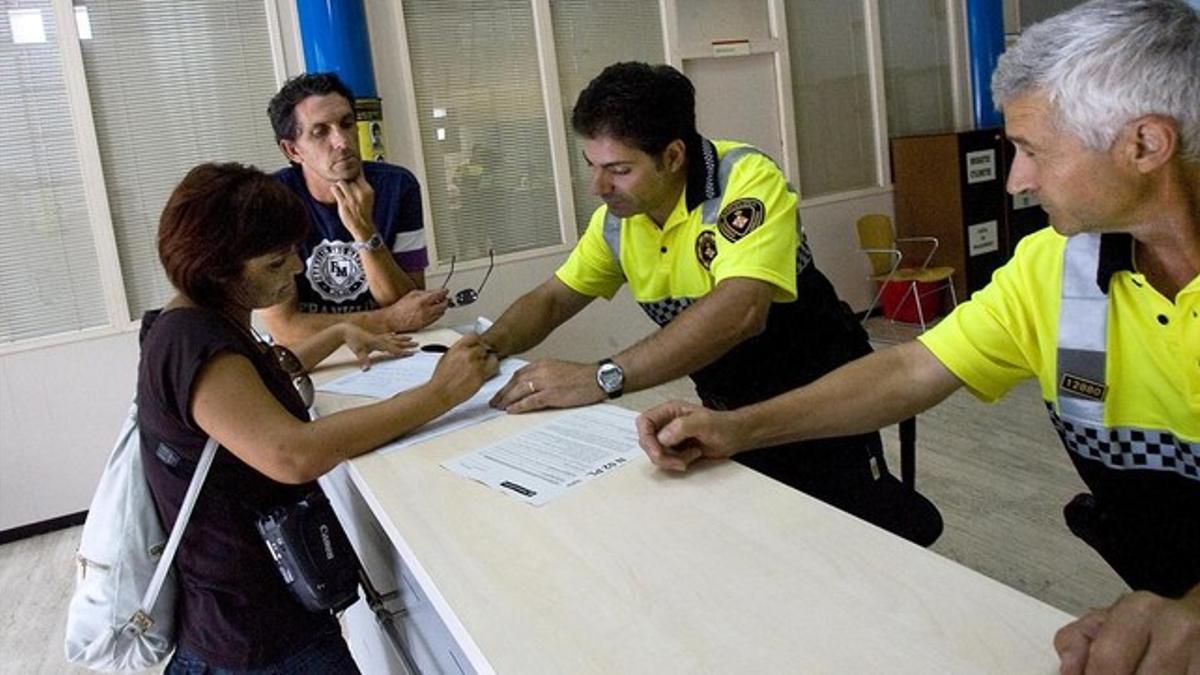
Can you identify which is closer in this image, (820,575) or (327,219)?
(820,575)

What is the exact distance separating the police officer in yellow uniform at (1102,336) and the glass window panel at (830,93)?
4.62m

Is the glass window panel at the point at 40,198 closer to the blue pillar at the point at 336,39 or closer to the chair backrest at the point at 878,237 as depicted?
the blue pillar at the point at 336,39

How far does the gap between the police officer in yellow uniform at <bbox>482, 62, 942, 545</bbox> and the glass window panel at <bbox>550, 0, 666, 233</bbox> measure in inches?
121

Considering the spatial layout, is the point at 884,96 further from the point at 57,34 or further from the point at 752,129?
the point at 57,34

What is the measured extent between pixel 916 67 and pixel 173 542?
19.4ft

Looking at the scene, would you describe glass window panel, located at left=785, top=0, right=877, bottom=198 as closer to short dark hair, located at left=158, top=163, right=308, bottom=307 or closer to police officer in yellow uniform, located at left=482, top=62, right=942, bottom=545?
police officer in yellow uniform, located at left=482, top=62, right=942, bottom=545

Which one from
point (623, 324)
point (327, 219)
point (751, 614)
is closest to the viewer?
point (751, 614)

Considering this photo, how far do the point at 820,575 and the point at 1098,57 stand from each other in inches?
24.2

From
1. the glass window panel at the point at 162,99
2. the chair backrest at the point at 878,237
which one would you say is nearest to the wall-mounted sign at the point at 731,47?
the chair backrest at the point at 878,237

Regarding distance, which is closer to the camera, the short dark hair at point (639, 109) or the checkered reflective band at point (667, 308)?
the short dark hair at point (639, 109)

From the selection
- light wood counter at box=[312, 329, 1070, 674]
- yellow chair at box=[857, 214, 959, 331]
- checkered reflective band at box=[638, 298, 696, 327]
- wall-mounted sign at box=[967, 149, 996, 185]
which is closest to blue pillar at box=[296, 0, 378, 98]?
checkered reflective band at box=[638, 298, 696, 327]

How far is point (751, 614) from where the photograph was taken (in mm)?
874

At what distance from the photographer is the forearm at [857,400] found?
4.37ft

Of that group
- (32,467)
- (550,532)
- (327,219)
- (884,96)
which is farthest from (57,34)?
(884,96)
